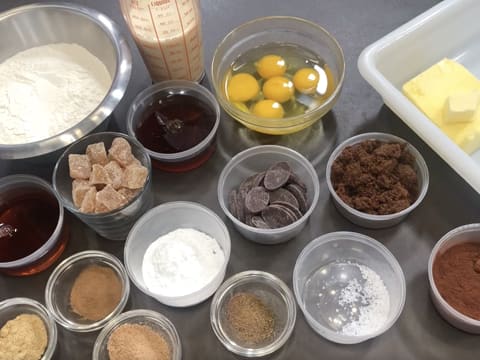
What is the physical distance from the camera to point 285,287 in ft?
3.67

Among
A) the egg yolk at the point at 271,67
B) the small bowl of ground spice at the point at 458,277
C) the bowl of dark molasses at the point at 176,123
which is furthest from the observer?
the egg yolk at the point at 271,67

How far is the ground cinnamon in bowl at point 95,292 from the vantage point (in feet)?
3.68

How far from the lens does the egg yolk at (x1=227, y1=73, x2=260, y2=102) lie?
1.33 meters

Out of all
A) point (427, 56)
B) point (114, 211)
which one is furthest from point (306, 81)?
point (114, 211)

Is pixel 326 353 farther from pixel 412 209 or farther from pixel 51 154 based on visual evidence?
pixel 51 154

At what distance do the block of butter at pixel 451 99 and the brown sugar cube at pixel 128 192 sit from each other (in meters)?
0.75

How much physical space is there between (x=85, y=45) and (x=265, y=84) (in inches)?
20.1

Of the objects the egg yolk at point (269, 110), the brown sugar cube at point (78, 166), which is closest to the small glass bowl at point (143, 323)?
the brown sugar cube at point (78, 166)

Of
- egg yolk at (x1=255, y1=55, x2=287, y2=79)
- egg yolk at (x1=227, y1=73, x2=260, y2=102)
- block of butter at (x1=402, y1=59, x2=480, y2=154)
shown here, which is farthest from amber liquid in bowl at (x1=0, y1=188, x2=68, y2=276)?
block of butter at (x1=402, y1=59, x2=480, y2=154)

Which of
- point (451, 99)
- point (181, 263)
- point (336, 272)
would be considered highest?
point (451, 99)

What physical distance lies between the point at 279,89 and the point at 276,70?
0.07 meters

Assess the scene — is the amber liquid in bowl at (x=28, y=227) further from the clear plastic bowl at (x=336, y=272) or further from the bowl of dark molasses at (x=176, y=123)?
the clear plastic bowl at (x=336, y=272)

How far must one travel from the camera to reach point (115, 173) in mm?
1149

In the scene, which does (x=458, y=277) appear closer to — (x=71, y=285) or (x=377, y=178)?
(x=377, y=178)
